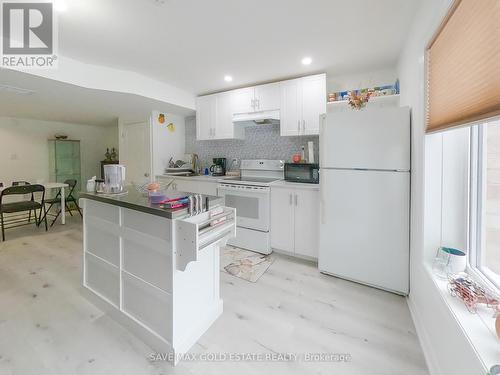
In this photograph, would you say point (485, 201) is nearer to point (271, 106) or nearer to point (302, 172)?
point (302, 172)

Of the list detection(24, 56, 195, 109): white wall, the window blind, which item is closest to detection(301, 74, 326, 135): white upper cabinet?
the window blind

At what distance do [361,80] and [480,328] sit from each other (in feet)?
9.20

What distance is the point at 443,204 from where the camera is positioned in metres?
1.48

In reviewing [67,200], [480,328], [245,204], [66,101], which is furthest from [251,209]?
[67,200]

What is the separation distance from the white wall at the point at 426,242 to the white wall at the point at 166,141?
3.61 meters

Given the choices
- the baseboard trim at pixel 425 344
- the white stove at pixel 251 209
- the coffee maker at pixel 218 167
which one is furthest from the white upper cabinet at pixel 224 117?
the baseboard trim at pixel 425 344

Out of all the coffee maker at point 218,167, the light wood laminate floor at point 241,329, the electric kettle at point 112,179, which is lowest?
the light wood laminate floor at point 241,329

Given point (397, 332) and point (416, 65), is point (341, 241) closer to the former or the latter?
point (397, 332)

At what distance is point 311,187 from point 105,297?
86.9 inches

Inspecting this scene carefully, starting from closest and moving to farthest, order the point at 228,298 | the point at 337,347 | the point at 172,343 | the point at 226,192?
the point at 172,343, the point at 337,347, the point at 228,298, the point at 226,192

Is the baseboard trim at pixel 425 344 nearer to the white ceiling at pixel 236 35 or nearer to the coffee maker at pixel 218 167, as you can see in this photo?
the white ceiling at pixel 236 35

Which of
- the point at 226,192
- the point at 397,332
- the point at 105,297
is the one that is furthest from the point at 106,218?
the point at 397,332

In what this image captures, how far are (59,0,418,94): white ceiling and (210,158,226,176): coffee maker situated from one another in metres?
1.44

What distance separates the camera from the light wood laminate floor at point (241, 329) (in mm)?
1408
